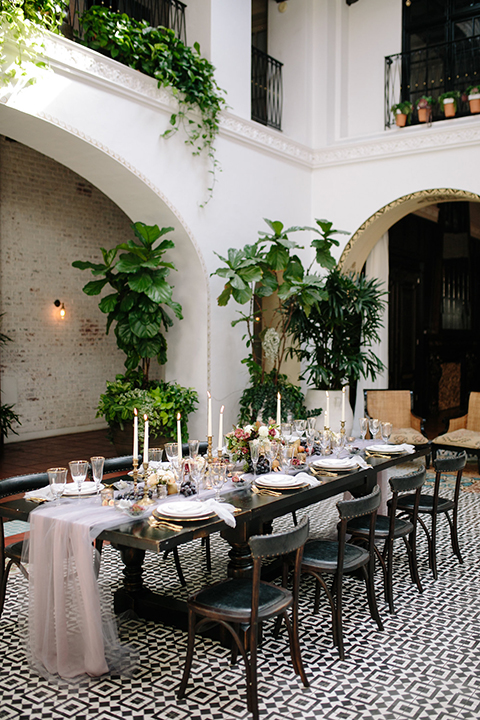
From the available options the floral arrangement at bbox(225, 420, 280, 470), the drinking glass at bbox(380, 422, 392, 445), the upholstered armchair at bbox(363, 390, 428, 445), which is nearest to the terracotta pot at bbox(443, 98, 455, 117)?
the upholstered armchair at bbox(363, 390, 428, 445)

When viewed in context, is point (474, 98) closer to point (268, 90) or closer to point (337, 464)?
point (268, 90)

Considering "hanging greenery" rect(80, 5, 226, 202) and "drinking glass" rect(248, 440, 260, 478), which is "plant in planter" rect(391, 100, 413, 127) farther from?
"drinking glass" rect(248, 440, 260, 478)

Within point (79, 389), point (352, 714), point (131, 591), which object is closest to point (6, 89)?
point (131, 591)

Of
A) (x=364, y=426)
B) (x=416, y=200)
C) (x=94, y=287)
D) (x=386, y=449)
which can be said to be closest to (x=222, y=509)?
(x=386, y=449)

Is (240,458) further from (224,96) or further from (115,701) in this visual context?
(224,96)

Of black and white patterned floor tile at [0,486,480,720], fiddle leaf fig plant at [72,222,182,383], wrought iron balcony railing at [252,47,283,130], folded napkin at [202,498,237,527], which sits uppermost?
wrought iron balcony railing at [252,47,283,130]

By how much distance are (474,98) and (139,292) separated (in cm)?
482

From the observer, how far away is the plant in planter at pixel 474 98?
26.5ft

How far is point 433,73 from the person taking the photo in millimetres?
9047

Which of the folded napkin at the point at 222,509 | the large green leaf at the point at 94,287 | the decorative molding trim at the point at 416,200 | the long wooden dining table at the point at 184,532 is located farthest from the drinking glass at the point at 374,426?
the decorative molding trim at the point at 416,200

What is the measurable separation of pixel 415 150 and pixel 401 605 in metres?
6.41

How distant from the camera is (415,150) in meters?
8.55

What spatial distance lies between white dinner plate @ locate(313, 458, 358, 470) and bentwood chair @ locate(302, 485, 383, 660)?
0.45 meters

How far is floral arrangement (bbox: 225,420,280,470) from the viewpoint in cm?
379
